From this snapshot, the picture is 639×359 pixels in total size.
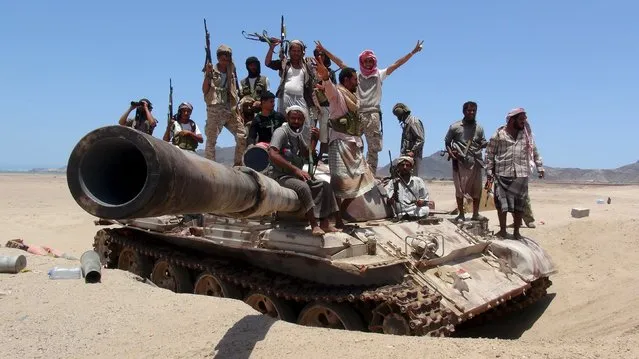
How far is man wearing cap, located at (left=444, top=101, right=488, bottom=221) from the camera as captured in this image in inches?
372

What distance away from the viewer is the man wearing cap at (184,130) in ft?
32.7

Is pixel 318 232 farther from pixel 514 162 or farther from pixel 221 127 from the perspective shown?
pixel 221 127

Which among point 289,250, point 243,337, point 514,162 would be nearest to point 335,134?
point 289,250

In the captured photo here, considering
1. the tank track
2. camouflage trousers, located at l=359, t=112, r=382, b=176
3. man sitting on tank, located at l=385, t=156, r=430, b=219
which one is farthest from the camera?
camouflage trousers, located at l=359, t=112, r=382, b=176

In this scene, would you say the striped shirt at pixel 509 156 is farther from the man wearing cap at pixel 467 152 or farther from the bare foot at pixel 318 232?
the bare foot at pixel 318 232

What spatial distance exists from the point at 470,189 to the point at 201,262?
4444mm

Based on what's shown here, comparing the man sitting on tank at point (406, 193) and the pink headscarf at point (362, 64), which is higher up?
the pink headscarf at point (362, 64)

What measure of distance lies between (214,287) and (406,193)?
9.73 feet

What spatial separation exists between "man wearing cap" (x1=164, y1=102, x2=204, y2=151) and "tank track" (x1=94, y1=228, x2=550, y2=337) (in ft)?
6.60

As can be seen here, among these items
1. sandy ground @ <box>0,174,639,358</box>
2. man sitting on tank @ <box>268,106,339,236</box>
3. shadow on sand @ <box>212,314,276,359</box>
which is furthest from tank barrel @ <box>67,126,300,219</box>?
man sitting on tank @ <box>268,106,339,236</box>

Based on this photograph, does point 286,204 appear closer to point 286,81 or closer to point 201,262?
point 201,262

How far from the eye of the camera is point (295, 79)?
9.18m

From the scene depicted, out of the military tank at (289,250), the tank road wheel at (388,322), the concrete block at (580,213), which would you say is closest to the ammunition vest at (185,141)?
the military tank at (289,250)

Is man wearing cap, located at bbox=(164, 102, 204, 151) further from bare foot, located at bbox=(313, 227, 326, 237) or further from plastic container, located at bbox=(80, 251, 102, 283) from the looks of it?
bare foot, located at bbox=(313, 227, 326, 237)
